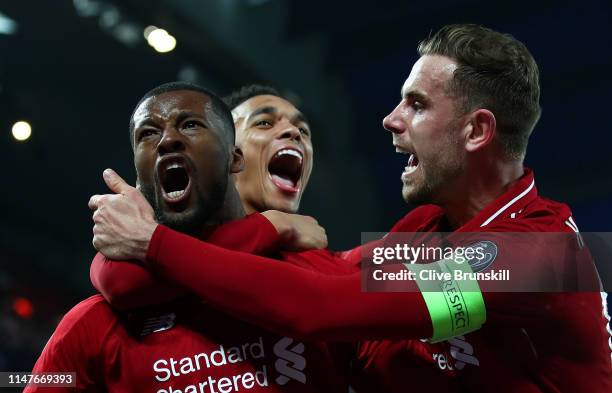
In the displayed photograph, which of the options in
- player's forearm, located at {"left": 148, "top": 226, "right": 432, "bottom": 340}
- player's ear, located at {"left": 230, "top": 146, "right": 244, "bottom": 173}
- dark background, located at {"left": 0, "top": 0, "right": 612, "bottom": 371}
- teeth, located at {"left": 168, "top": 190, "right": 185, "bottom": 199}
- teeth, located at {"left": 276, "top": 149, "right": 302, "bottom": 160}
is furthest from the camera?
dark background, located at {"left": 0, "top": 0, "right": 612, "bottom": 371}

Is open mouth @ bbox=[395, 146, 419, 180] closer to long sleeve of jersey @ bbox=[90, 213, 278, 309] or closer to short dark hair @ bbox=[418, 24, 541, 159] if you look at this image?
short dark hair @ bbox=[418, 24, 541, 159]

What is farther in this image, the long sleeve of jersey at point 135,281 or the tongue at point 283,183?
the tongue at point 283,183

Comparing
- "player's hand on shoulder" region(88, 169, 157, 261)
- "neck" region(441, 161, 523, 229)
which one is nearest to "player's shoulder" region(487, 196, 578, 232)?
"neck" region(441, 161, 523, 229)

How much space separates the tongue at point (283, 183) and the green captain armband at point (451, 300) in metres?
1.13

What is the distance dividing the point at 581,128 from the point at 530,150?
0.37 metres

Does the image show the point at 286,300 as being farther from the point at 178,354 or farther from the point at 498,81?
the point at 498,81

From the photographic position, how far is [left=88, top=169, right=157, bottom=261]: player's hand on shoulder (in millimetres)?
1462

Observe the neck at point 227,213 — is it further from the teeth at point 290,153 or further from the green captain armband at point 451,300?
the teeth at point 290,153

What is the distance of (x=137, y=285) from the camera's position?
145cm

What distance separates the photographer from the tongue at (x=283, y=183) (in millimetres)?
2549

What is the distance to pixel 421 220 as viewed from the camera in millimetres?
1957

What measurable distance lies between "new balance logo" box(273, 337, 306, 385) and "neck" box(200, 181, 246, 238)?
0.31 meters

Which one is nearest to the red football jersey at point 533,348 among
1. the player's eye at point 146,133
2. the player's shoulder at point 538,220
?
the player's shoulder at point 538,220

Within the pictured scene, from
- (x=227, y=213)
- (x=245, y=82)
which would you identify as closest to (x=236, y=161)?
(x=227, y=213)
